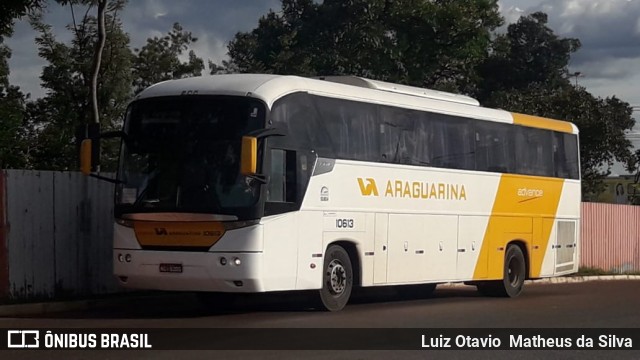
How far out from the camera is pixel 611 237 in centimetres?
3709

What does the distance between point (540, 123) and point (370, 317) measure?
8.81 meters

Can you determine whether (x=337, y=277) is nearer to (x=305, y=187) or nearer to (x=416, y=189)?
(x=305, y=187)

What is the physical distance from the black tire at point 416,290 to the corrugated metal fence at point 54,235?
6.39 m

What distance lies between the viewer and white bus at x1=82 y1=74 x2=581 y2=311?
50.3 feet

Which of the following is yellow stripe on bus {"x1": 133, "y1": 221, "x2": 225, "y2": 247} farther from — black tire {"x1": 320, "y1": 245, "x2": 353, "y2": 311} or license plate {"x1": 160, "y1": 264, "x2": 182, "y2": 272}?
black tire {"x1": 320, "y1": 245, "x2": 353, "y2": 311}

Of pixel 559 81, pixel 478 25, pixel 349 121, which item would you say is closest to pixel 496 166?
pixel 349 121

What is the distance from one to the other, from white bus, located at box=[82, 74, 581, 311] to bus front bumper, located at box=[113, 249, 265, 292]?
0.06ft

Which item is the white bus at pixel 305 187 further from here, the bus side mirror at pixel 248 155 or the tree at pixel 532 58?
the tree at pixel 532 58

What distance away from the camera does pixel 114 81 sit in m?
33.7

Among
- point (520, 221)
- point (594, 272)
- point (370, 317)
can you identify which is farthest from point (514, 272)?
point (594, 272)

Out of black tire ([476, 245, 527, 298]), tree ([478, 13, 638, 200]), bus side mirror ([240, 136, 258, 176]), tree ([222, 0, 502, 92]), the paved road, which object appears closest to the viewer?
the paved road

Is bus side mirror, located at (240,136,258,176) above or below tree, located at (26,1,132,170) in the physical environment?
below

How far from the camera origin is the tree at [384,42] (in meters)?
38.1

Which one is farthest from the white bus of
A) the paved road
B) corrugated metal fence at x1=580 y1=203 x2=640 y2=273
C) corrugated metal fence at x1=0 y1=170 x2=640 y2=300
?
corrugated metal fence at x1=580 y1=203 x2=640 y2=273
